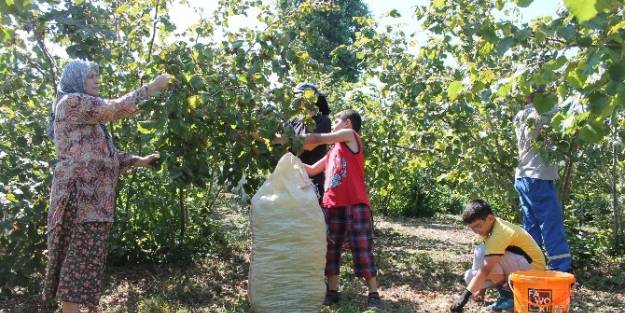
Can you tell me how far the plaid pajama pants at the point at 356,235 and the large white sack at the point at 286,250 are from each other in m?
0.42

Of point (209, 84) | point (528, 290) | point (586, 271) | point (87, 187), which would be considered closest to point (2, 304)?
point (87, 187)

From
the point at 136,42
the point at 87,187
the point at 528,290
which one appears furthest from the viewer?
the point at 136,42

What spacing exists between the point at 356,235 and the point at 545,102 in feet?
5.46

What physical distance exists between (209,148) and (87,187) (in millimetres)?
871

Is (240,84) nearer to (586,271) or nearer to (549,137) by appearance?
(549,137)

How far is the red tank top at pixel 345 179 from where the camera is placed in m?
3.74

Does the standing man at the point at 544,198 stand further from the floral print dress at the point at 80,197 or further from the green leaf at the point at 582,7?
the green leaf at the point at 582,7

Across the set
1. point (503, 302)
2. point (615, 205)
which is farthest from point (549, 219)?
point (615, 205)

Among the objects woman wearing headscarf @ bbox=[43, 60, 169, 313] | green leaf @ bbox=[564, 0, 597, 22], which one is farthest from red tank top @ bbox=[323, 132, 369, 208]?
green leaf @ bbox=[564, 0, 597, 22]

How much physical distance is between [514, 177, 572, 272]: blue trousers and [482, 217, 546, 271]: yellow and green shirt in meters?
0.66

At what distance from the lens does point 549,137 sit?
4.20 metres

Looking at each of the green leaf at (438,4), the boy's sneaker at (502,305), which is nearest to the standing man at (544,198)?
the boy's sneaker at (502,305)

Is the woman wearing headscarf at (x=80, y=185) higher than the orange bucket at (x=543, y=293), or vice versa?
the woman wearing headscarf at (x=80, y=185)

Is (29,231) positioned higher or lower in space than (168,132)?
lower
